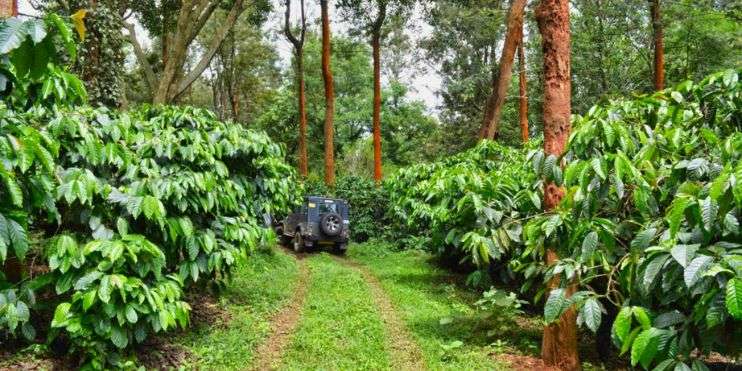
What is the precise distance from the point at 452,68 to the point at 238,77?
14.3m

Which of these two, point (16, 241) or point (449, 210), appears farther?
point (449, 210)

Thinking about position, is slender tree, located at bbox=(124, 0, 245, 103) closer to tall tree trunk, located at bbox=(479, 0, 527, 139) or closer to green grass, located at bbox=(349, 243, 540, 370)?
green grass, located at bbox=(349, 243, 540, 370)

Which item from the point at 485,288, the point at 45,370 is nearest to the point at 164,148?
the point at 45,370

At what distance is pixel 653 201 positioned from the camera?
3.59 m

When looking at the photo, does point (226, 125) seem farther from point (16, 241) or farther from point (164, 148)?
point (16, 241)

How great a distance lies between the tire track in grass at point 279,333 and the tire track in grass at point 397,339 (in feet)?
3.81

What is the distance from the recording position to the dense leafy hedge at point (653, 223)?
2410mm

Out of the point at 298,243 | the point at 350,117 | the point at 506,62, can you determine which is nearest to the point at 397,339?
the point at 506,62

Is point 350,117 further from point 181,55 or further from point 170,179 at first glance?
point 170,179

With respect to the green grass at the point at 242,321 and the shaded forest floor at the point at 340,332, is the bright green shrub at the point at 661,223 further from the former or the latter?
the green grass at the point at 242,321

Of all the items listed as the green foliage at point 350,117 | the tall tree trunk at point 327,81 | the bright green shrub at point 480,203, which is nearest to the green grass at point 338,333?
the bright green shrub at point 480,203

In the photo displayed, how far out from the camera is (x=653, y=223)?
3277 mm

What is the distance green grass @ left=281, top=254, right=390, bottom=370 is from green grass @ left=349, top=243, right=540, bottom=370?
1.52 feet

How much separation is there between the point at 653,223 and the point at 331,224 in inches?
460
